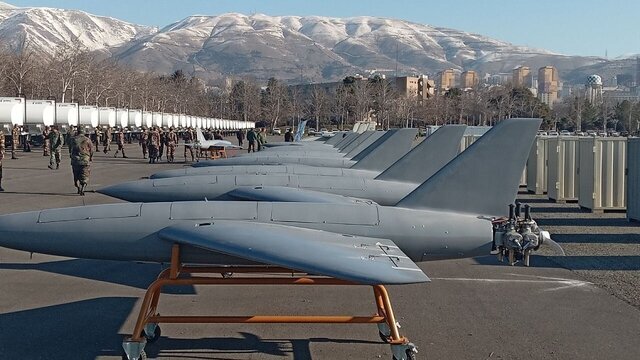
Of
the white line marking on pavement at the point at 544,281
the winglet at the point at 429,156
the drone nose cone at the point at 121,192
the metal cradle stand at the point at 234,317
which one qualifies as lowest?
the white line marking on pavement at the point at 544,281

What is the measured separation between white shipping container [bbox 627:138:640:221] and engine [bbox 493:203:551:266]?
9281 mm

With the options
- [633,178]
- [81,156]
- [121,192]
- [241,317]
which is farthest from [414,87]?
[241,317]

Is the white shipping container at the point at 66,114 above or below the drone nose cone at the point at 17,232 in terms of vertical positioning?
above

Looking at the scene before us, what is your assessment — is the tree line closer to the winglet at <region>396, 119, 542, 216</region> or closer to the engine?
the winglet at <region>396, 119, 542, 216</region>

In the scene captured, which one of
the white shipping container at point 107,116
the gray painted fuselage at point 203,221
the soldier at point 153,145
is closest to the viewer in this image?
the gray painted fuselage at point 203,221

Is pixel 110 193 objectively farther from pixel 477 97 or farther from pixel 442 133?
pixel 477 97

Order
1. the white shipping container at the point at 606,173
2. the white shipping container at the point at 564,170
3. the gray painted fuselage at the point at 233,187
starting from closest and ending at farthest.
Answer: the gray painted fuselage at the point at 233,187
the white shipping container at the point at 606,173
the white shipping container at the point at 564,170

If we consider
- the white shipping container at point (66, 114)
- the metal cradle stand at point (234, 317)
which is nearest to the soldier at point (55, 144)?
the white shipping container at point (66, 114)

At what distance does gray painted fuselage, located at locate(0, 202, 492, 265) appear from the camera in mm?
7367

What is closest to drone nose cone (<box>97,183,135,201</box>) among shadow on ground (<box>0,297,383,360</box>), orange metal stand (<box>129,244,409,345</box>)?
shadow on ground (<box>0,297,383,360</box>)

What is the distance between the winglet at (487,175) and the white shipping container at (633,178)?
337 inches

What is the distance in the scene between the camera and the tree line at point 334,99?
246 ft

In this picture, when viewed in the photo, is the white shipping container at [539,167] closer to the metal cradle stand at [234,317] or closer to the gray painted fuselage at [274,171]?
the gray painted fuselage at [274,171]

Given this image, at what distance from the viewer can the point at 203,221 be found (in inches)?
298
